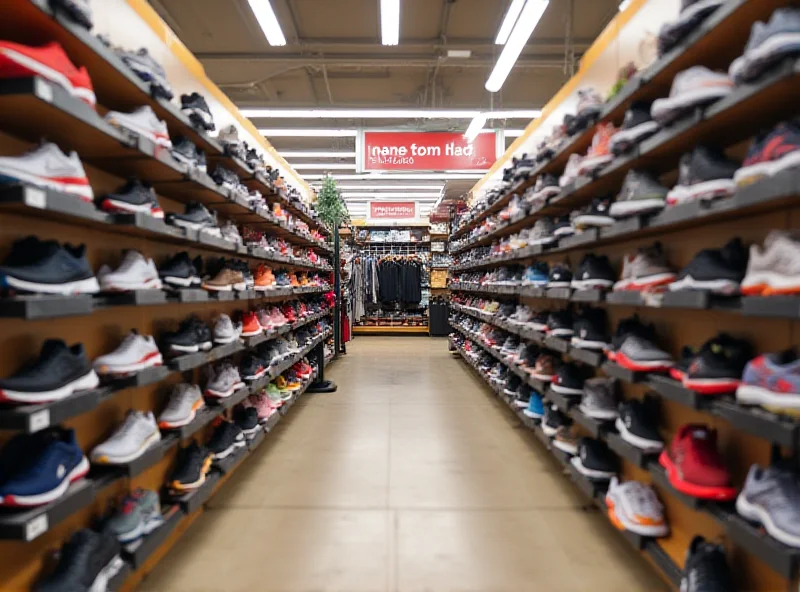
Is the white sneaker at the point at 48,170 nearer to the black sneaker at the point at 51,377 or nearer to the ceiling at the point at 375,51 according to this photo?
the black sneaker at the point at 51,377

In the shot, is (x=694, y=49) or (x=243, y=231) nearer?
(x=694, y=49)

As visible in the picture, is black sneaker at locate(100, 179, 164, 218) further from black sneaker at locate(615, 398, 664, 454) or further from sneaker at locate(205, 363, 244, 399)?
black sneaker at locate(615, 398, 664, 454)

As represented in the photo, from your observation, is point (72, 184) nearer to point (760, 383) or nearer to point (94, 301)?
point (94, 301)

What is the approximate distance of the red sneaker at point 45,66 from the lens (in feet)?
4.09

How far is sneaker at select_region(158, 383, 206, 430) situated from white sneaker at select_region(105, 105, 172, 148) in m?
1.20

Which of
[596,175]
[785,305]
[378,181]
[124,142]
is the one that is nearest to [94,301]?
[124,142]

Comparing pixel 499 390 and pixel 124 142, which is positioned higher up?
pixel 124 142

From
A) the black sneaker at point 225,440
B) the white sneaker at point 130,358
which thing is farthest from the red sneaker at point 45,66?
the black sneaker at point 225,440

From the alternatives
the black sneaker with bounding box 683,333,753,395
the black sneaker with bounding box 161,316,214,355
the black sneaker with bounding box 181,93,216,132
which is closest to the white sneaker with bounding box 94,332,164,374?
the black sneaker with bounding box 161,316,214,355

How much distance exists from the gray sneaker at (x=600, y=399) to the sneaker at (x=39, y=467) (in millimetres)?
2235

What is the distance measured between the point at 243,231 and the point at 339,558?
269cm

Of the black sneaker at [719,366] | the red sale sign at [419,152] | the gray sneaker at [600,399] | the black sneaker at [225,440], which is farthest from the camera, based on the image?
the red sale sign at [419,152]

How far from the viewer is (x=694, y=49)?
1.68m

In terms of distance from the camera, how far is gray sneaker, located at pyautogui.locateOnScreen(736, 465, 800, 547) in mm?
1196
